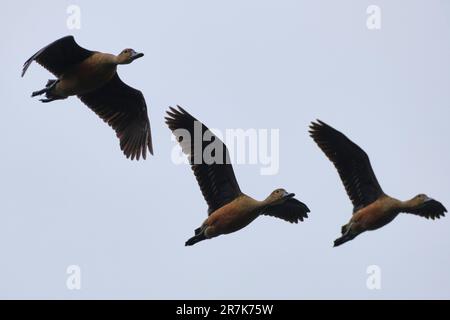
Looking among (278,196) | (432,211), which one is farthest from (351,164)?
(432,211)

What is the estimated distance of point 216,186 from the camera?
72.7 feet

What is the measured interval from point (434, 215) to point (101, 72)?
7.13m

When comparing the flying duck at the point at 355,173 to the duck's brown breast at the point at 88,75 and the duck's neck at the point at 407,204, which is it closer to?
the duck's neck at the point at 407,204

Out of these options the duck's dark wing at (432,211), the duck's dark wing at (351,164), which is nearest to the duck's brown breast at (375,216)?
the duck's dark wing at (351,164)

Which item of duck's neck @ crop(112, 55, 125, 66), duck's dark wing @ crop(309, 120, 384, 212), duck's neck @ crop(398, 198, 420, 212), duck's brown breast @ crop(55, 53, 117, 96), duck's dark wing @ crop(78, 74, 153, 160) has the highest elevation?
duck's neck @ crop(112, 55, 125, 66)

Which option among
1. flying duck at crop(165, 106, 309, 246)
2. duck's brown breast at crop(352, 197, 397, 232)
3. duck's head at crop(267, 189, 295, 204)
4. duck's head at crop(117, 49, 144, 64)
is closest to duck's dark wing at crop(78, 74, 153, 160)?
duck's head at crop(117, 49, 144, 64)

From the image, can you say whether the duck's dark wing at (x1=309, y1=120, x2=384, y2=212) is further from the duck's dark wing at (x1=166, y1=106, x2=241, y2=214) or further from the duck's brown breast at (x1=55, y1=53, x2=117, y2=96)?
the duck's brown breast at (x1=55, y1=53, x2=117, y2=96)

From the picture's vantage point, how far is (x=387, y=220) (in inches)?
892

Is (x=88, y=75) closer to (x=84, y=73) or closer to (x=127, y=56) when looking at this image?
(x=84, y=73)

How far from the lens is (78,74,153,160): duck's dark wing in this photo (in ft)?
76.8

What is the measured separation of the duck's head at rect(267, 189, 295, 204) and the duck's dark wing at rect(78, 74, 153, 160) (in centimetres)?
285
